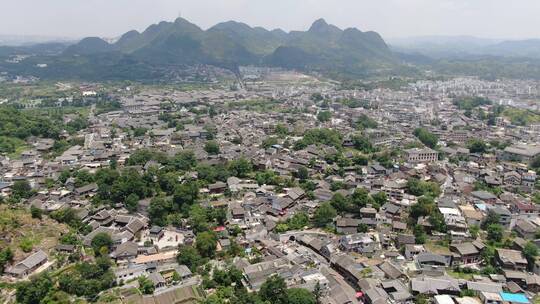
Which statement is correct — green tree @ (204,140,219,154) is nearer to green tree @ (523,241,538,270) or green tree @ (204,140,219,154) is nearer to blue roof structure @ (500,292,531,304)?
green tree @ (523,241,538,270)

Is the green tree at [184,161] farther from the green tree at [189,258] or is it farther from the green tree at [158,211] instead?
the green tree at [189,258]

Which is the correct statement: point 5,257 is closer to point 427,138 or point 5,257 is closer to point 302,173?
point 302,173

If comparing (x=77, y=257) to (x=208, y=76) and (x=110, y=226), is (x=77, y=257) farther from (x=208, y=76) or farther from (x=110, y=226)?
(x=208, y=76)

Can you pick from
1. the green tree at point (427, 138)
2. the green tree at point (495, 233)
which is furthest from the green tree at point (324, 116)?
the green tree at point (495, 233)

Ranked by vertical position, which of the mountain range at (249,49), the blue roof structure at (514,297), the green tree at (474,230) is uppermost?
the mountain range at (249,49)

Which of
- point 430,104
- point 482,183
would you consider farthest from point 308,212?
point 430,104
